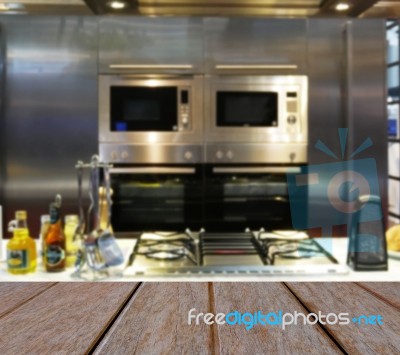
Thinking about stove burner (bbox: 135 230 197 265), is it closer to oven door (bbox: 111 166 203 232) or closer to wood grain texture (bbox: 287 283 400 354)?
wood grain texture (bbox: 287 283 400 354)

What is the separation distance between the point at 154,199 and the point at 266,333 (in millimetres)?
2366

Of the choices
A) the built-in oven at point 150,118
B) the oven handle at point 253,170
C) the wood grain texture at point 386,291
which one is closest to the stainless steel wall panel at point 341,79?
the oven handle at point 253,170

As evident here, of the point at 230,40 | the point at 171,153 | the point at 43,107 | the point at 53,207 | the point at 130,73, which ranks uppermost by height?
the point at 230,40

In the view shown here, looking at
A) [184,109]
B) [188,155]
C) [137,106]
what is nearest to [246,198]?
[188,155]

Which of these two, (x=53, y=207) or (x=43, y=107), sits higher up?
(x=43, y=107)

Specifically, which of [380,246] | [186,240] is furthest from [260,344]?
[186,240]

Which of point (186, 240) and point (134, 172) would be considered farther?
point (134, 172)

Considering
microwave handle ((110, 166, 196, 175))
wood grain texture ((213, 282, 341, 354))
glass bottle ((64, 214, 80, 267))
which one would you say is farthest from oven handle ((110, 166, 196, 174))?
wood grain texture ((213, 282, 341, 354))

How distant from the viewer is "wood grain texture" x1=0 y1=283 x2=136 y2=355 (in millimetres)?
659

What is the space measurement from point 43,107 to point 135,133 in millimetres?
586

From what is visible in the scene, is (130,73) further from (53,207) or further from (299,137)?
(53,207)

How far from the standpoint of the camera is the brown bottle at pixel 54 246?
61.3 inches

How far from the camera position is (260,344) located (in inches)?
25.8

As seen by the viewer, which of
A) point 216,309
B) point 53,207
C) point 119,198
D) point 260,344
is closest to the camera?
point 260,344
